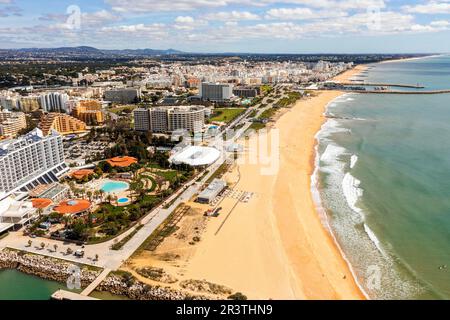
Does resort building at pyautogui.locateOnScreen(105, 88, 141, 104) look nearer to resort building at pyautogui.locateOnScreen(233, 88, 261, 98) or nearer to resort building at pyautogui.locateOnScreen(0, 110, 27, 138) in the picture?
resort building at pyautogui.locateOnScreen(233, 88, 261, 98)

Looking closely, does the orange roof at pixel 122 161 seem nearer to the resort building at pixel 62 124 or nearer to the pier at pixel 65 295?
the pier at pixel 65 295

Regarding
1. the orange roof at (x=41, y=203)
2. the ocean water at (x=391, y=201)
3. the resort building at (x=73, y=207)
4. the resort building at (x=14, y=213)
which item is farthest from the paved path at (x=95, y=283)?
the ocean water at (x=391, y=201)

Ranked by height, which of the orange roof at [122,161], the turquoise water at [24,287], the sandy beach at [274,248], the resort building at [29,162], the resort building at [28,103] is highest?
the resort building at [28,103]

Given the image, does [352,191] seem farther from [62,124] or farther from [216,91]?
[216,91]

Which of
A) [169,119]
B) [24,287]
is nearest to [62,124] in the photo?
[169,119]

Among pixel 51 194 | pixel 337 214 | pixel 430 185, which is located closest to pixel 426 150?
pixel 430 185

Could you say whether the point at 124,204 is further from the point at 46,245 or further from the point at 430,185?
the point at 430,185
